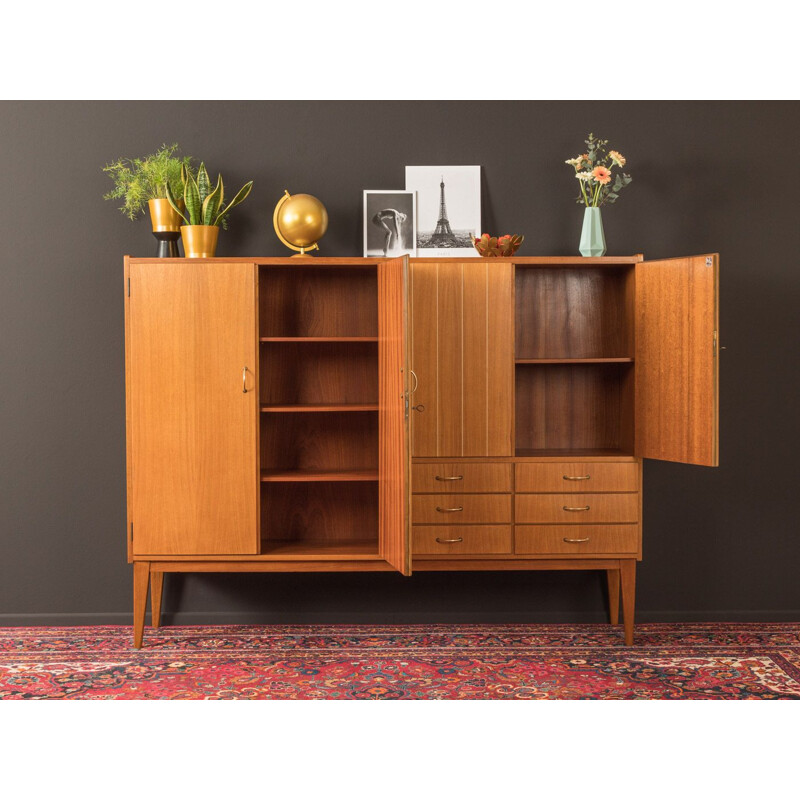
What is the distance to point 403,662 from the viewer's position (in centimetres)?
384

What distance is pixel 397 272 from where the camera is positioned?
358cm

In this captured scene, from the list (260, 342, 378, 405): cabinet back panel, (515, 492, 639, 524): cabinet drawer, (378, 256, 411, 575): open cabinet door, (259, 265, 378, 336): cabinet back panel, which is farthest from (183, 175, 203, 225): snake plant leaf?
(515, 492, 639, 524): cabinet drawer

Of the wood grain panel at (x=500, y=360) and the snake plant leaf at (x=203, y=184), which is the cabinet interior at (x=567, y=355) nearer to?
the wood grain panel at (x=500, y=360)

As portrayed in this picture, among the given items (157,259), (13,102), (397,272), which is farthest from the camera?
(13,102)

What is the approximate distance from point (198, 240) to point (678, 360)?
2.30 meters

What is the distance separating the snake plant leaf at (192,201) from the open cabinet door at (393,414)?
36.7 inches

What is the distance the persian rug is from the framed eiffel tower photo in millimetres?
1995

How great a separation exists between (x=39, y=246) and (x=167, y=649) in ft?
7.08

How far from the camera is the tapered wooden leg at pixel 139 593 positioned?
3.91 metres

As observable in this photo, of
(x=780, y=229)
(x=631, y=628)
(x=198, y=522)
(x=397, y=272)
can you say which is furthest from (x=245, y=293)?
(x=780, y=229)

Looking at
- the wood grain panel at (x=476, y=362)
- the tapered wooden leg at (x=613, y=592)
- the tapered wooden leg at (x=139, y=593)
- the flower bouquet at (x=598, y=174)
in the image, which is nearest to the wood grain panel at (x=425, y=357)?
the wood grain panel at (x=476, y=362)

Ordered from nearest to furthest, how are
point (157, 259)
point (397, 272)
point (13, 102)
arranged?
point (397, 272)
point (157, 259)
point (13, 102)

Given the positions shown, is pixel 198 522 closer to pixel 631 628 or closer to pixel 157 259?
pixel 157 259

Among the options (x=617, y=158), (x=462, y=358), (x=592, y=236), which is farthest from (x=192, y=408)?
(x=617, y=158)
